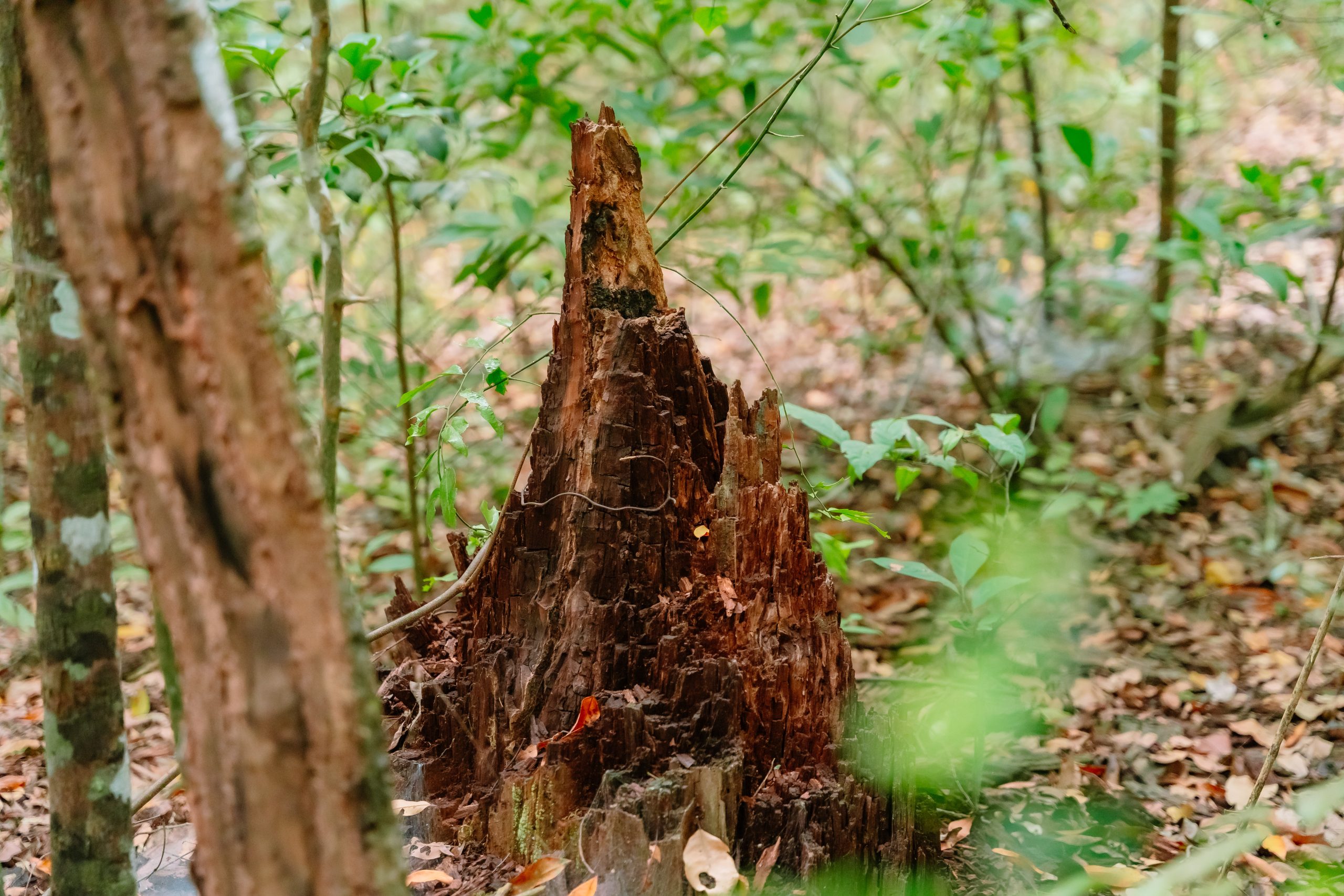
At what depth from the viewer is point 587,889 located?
2068mm

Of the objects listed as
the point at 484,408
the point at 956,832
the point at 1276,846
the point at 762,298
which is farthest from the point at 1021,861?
the point at 762,298

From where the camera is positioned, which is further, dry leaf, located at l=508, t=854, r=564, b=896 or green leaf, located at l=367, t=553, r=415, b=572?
green leaf, located at l=367, t=553, r=415, b=572

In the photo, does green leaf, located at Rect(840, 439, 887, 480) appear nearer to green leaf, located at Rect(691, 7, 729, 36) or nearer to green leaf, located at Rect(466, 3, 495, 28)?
green leaf, located at Rect(691, 7, 729, 36)

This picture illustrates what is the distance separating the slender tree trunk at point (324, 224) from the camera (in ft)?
9.57

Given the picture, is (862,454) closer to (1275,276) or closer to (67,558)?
(67,558)

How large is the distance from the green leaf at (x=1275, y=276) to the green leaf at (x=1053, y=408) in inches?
43.3

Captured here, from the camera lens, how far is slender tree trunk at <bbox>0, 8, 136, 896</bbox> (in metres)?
1.97

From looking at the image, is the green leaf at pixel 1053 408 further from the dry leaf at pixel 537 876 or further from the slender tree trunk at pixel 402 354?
the dry leaf at pixel 537 876

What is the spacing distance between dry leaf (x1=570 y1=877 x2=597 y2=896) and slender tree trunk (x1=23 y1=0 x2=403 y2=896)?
915 mm

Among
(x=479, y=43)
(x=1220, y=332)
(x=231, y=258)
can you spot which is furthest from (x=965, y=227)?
(x=231, y=258)

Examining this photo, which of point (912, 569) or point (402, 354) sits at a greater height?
point (402, 354)

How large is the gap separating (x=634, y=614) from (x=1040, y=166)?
4363mm

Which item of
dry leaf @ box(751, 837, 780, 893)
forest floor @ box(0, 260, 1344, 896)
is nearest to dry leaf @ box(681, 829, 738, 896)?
dry leaf @ box(751, 837, 780, 893)

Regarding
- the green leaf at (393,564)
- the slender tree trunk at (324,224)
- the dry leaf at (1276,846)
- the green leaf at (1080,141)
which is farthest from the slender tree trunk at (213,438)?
the green leaf at (1080,141)
